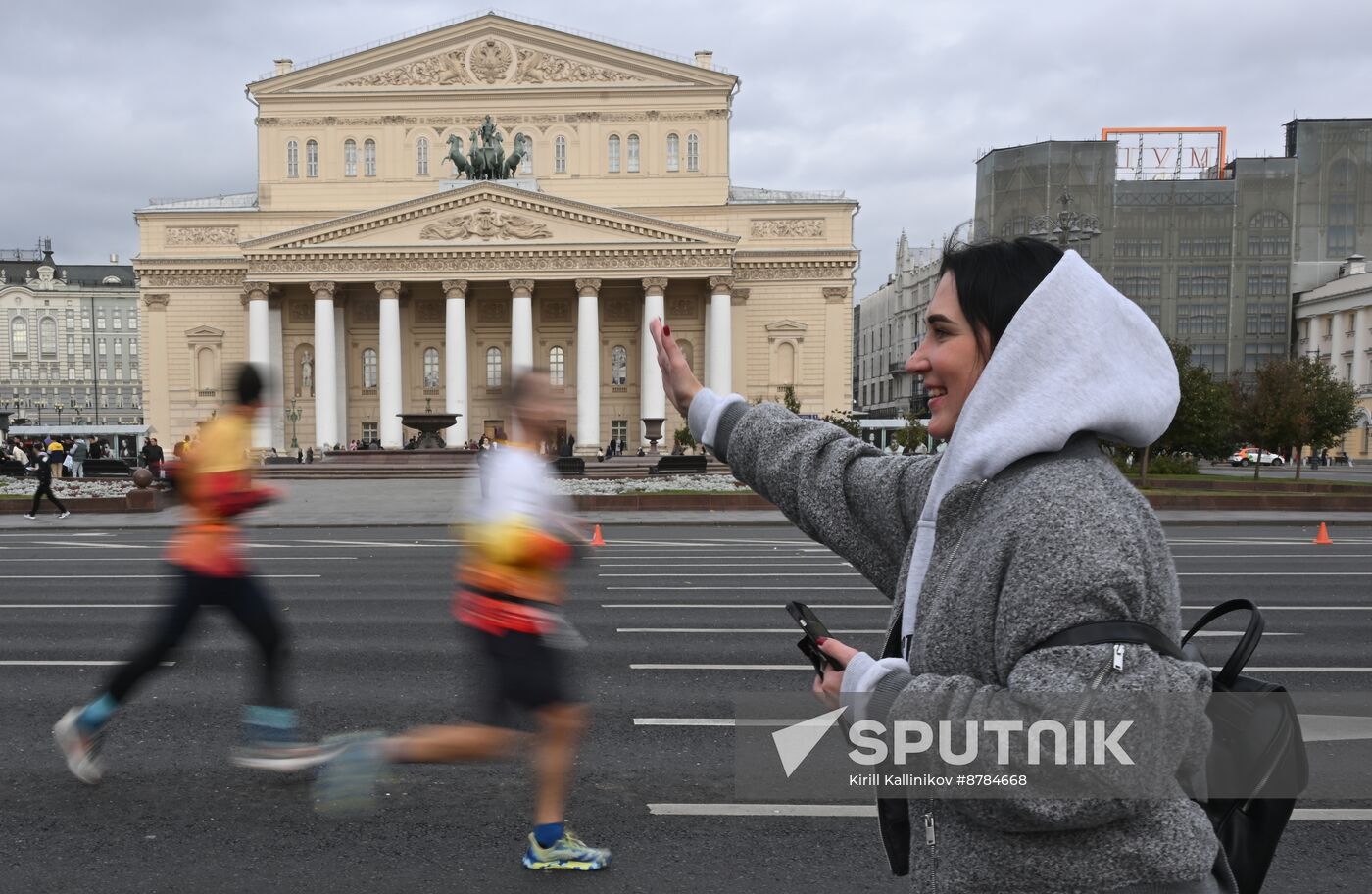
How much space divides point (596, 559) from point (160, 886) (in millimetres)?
11471

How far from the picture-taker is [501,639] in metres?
4.38

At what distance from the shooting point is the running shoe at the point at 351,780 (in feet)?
16.4

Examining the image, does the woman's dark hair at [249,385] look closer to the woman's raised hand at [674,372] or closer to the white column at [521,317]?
the woman's raised hand at [674,372]

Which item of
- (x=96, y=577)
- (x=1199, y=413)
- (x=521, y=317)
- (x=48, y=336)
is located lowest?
(x=96, y=577)

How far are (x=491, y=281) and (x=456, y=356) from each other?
15.3 feet

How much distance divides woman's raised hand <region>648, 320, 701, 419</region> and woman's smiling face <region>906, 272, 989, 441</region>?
2.33ft

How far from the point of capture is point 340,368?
204 feet

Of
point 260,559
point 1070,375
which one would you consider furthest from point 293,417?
point 1070,375

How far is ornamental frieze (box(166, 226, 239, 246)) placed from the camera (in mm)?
62000

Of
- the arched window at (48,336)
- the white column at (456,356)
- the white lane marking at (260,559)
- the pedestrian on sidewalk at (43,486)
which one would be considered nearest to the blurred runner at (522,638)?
the white lane marking at (260,559)

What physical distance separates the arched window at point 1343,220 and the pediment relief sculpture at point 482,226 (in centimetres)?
5193

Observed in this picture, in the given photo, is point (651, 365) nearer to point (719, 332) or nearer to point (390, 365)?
point (719, 332)

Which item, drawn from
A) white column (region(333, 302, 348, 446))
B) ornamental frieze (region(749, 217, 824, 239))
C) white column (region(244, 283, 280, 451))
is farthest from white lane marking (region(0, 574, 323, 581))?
ornamental frieze (region(749, 217, 824, 239))

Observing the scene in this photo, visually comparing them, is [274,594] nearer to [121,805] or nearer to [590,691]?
[590,691]
